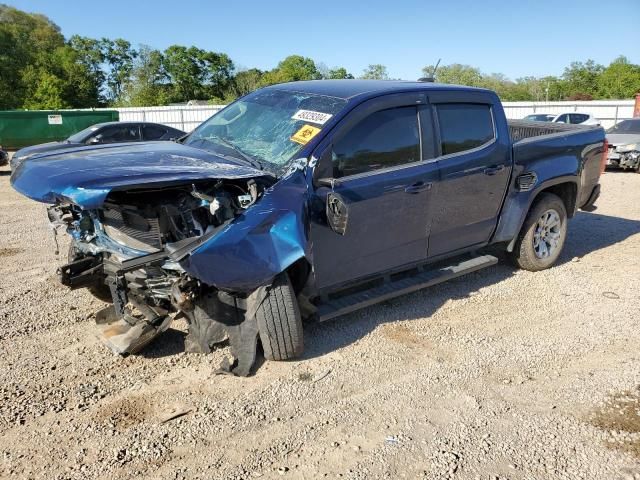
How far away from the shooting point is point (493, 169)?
4.75 m

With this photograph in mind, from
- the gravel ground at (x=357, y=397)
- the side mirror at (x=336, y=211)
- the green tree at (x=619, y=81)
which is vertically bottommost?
the gravel ground at (x=357, y=397)

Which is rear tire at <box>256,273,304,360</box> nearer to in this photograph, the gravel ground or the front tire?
the gravel ground

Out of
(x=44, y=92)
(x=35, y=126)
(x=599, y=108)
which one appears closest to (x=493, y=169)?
(x=35, y=126)

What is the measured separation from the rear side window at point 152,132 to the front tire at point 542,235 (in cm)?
1090

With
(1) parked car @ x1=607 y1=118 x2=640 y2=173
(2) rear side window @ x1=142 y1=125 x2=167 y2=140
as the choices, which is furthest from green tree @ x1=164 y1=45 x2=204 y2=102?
(1) parked car @ x1=607 y1=118 x2=640 y2=173

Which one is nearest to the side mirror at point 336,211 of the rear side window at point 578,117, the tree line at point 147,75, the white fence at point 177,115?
the rear side window at point 578,117

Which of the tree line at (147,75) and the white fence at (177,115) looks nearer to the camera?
the white fence at (177,115)

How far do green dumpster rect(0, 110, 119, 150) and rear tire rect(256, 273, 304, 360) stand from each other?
22608 millimetres

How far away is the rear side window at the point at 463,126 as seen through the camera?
4398 millimetres

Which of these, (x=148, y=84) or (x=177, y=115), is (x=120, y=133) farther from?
(x=148, y=84)

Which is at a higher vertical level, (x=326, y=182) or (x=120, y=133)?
(x=120, y=133)

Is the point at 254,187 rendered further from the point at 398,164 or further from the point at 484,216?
the point at 484,216

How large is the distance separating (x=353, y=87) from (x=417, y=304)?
6.75 feet

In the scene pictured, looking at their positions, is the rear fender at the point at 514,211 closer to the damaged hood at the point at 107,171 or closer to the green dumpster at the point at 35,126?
the damaged hood at the point at 107,171
